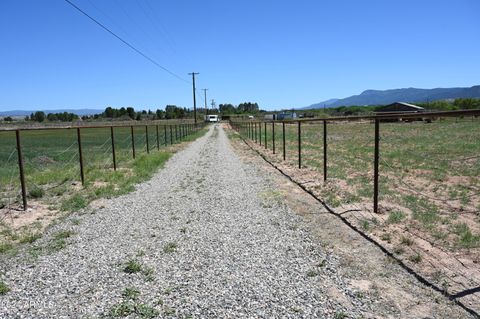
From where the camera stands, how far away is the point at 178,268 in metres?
4.50

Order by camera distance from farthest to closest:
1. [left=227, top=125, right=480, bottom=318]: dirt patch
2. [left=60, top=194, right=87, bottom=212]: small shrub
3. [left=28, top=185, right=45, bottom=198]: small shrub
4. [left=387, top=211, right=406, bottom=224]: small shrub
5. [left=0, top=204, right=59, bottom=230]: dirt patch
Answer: [left=28, top=185, right=45, bottom=198]: small shrub < [left=60, top=194, right=87, bottom=212]: small shrub < [left=0, top=204, right=59, bottom=230]: dirt patch < [left=387, top=211, right=406, bottom=224]: small shrub < [left=227, top=125, right=480, bottom=318]: dirt patch

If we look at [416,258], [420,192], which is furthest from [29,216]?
[420,192]

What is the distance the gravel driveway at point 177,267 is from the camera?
11.7 feet

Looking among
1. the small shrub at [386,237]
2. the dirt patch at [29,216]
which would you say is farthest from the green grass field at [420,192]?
the dirt patch at [29,216]

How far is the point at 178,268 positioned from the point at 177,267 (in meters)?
0.03

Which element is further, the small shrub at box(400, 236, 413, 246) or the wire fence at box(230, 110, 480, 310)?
the small shrub at box(400, 236, 413, 246)

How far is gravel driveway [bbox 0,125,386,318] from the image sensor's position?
356cm

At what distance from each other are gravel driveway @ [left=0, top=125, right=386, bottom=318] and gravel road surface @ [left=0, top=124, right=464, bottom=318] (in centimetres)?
1

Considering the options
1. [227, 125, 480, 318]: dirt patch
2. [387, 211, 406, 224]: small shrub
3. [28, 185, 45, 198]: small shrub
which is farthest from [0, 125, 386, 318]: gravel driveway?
[28, 185, 45, 198]: small shrub

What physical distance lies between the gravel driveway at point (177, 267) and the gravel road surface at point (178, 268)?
1 cm

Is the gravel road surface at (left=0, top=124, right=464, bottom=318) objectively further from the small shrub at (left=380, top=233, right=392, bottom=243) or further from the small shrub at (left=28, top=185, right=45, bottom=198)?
the small shrub at (left=28, top=185, right=45, bottom=198)

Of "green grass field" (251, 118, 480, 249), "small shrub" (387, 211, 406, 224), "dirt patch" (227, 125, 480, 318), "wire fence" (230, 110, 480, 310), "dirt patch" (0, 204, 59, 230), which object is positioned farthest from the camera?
"dirt patch" (0, 204, 59, 230)

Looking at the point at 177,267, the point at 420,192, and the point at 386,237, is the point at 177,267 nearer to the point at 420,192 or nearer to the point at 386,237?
the point at 386,237

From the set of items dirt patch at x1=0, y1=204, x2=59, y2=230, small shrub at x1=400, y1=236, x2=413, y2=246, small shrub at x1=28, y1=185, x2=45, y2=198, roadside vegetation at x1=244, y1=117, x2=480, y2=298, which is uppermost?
small shrub at x1=28, y1=185, x2=45, y2=198
